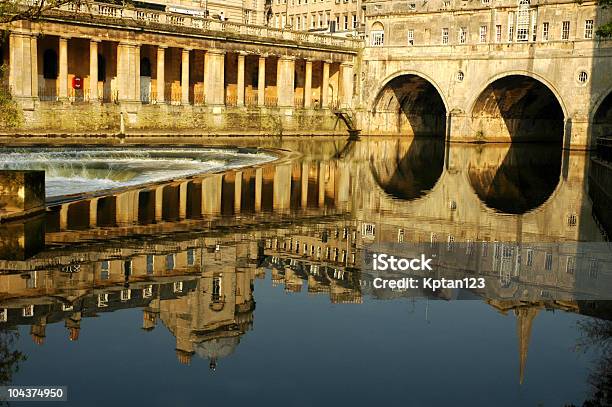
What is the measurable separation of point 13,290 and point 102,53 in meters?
45.1

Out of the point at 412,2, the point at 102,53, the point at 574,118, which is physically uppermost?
the point at 412,2

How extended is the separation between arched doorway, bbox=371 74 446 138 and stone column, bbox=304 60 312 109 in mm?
6418

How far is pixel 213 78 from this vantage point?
5609cm

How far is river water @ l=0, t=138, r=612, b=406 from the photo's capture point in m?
8.73

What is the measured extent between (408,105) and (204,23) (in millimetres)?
24575

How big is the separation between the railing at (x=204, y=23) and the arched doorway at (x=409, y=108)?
5325 mm

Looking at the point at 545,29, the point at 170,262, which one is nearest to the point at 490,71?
the point at 545,29

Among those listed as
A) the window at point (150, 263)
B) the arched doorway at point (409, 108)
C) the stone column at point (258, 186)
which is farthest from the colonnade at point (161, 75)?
the window at point (150, 263)

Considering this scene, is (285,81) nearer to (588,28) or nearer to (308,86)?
(308,86)

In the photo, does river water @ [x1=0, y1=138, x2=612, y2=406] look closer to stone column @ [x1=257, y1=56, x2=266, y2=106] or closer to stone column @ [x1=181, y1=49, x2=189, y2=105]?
stone column @ [x1=181, y1=49, x2=189, y2=105]

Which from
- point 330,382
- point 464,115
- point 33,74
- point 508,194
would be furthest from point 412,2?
point 330,382

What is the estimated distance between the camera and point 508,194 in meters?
28.8

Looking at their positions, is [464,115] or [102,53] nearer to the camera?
[102,53]

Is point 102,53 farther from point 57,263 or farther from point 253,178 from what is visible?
point 57,263
